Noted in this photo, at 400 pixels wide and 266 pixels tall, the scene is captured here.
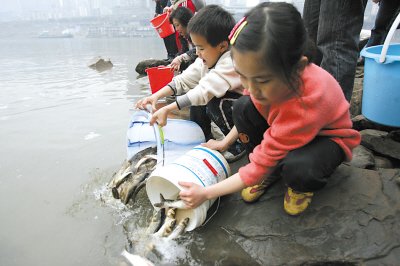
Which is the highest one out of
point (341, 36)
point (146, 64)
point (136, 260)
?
point (341, 36)

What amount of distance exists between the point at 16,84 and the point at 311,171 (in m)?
7.07

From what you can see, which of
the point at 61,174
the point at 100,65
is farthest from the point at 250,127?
the point at 100,65

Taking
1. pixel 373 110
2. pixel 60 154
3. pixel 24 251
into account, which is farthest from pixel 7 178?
pixel 373 110

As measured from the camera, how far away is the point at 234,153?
7.57 ft

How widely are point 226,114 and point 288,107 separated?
3.06 feet

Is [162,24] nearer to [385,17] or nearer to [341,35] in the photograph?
[385,17]

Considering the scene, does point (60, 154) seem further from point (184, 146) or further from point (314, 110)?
point (314, 110)

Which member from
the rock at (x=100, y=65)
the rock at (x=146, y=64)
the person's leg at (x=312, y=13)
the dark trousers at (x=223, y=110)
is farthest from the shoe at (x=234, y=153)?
the rock at (x=100, y=65)

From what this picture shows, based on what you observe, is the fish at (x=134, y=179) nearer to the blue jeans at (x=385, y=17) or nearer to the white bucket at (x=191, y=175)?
the white bucket at (x=191, y=175)

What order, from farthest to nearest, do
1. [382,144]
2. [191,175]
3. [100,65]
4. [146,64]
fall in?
[100,65], [146,64], [382,144], [191,175]

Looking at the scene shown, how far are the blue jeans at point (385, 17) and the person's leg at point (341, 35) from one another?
1485mm

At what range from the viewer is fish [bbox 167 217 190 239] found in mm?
1670

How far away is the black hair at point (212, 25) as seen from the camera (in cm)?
207

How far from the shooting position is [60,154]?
10.0 feet
